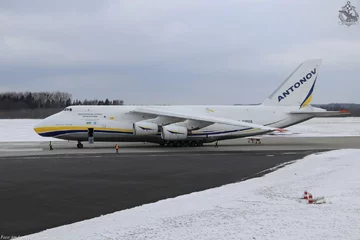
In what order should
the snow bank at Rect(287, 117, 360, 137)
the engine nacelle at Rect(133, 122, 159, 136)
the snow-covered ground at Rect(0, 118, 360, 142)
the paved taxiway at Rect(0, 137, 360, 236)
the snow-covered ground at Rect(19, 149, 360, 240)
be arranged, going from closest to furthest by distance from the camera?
the snow-covered ground at Rect(19, 149, 360, 240)
the paved taxiway at Rect(0, 137, 360, 236)
the engine nacelle at Rect(133, 122, 159, 136)
the snow-covered ground at Rect(0, 118, 360, 142)
the snow bank at Rect(287, 117, 360, 137)

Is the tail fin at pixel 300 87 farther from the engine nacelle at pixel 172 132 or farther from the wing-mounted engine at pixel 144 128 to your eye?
the wing-mounted engine at pixel 144 128

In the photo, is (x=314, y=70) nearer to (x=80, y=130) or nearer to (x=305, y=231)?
(x=80, y=130)

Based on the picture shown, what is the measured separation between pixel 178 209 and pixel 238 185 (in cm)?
368

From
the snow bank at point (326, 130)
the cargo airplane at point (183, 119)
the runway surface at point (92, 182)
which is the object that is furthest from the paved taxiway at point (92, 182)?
the snow bank at point (326, 130)

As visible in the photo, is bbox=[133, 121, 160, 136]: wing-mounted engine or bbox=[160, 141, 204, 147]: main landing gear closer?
bbox=[133, 121, 160, 136]: wing-mounted engine

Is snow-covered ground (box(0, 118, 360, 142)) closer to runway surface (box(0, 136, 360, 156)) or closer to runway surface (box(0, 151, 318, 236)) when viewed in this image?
runway surface (box(0, 136, 360, 156))

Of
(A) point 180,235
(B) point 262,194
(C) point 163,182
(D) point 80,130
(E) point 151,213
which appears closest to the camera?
(A) point 180,235

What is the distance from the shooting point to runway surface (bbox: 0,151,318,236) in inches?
359

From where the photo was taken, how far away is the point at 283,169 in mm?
16281

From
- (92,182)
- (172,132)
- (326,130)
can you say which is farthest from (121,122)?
(326,130)

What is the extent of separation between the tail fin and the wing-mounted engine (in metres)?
9.84

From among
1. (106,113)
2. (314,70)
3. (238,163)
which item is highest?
(314,70)

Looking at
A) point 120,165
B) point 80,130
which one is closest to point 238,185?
point 120,165

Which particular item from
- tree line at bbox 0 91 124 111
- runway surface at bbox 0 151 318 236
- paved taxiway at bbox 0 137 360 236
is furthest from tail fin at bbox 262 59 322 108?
tree line at bbox 0 91 124 111
